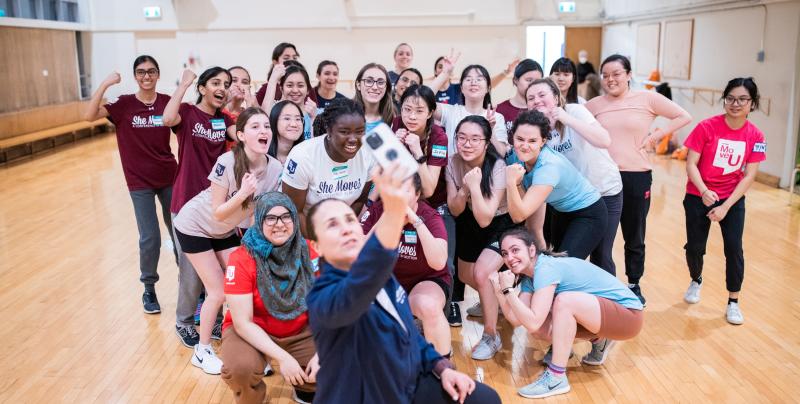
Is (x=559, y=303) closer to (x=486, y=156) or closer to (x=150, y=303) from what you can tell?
(x=486, y=156)

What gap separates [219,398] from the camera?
3510 mm

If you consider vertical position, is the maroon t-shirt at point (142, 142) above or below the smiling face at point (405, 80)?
below

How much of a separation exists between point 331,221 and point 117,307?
342cm

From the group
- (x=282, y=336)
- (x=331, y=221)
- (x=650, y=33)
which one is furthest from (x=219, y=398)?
(x=650, y=33)

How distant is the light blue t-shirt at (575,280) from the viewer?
3.40 metres

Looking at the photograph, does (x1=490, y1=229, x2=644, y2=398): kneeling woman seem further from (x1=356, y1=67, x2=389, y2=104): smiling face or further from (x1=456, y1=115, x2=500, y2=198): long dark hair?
(x1=356, y1=67, x2=389, y2=104): smiling face

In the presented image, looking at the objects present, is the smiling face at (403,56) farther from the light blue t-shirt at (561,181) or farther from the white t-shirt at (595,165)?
the light blue t-shirt at (561,181)

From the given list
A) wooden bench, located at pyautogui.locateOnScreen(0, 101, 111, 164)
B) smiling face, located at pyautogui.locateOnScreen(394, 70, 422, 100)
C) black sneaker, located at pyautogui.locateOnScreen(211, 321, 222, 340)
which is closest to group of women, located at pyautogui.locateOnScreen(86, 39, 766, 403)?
black sneaker, located at pyautogui.locateOnScreen(211, 321, 222, 340)

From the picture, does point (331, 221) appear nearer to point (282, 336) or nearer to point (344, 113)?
point (282, 336)

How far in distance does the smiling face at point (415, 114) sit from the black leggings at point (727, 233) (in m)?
1.91

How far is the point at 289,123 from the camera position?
4.12 metres

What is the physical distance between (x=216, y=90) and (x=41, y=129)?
33.3ft

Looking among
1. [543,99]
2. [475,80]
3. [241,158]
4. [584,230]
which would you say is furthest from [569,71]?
[241,158]

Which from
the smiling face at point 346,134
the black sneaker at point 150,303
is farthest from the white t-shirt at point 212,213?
the black sneaker at point 150,303
